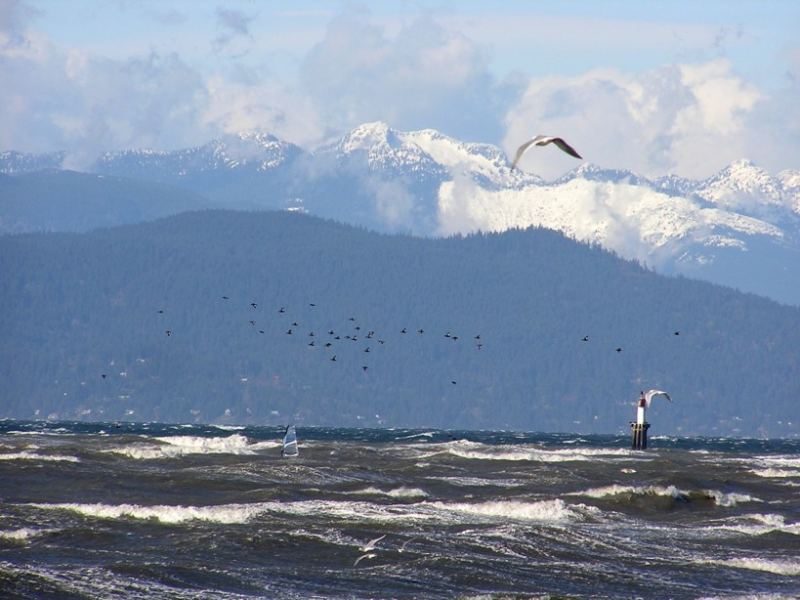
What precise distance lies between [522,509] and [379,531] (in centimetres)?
1106

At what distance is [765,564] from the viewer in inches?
2322

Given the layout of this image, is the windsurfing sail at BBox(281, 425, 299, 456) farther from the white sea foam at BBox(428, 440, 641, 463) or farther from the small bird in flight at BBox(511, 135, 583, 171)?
the small bird in flight at BBox(511, 135, 583, 171)

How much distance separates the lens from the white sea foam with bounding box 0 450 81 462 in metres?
92.2

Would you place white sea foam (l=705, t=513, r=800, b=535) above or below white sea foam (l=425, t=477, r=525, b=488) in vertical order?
below

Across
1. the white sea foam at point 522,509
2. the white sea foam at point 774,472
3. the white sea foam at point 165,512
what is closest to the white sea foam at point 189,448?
the white sea foam at point 774,472

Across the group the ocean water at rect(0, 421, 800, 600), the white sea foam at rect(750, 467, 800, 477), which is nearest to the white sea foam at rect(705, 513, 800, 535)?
the ocean water at rect(0, 421, 800, 600)

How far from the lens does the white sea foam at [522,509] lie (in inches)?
2805

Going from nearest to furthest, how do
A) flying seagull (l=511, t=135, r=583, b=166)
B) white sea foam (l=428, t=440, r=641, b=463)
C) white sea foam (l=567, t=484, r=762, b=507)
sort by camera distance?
1. flying seagull (l=511, t=135, r=583, b=166)
2. white sea foam (l=567, t=484, r=762, b=507)
3. white sea foam (l=428, t=440, r=641, b=463)

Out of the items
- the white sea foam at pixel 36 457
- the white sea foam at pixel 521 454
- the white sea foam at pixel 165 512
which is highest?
the white sea foam at pixel 521 454

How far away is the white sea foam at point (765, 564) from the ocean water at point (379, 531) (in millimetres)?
87

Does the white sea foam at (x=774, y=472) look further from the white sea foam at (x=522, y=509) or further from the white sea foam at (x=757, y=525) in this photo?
the white sea foam at (x=522, y=509)

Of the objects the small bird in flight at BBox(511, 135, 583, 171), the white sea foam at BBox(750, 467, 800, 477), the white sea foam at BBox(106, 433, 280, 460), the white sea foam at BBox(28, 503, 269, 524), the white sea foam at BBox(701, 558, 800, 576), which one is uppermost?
the small bird in flight at BBox(511, 135, 583, 171)

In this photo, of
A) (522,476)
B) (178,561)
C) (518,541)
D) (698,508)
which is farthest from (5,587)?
(522,476)

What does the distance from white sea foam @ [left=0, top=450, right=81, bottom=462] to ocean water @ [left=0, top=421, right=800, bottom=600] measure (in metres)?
0.25
